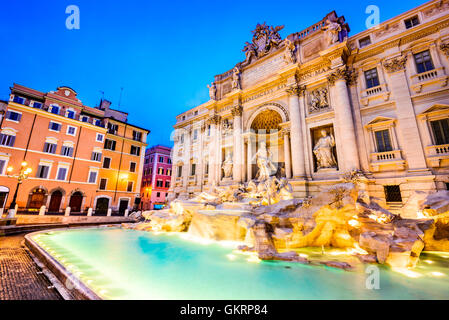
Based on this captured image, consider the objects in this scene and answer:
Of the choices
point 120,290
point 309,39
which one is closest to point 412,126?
point 309,39

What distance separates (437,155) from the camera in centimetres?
967

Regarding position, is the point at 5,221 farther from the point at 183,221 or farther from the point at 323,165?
the point at 323,165

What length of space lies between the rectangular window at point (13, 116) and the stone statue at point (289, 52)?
26.4 metres

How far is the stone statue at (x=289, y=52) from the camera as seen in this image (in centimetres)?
1504

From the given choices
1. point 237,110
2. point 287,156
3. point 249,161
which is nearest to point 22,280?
point 287,156

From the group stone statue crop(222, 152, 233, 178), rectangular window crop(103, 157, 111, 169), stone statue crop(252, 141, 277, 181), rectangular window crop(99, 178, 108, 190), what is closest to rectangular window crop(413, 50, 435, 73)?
stone statue crop(252, 141, 277, 181)

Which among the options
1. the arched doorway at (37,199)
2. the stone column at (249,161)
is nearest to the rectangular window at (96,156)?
the arched doorway at (37,199)

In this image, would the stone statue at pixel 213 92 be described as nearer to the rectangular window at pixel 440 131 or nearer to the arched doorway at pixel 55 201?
the rectangular window at pixel 440 131

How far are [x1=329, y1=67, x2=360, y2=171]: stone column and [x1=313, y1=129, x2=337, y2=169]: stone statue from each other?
0.59 meters

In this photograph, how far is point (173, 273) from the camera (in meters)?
4.86

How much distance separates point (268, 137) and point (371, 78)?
8048 millimetres

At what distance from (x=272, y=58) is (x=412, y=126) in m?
11.4

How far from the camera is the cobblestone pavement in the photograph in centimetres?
347

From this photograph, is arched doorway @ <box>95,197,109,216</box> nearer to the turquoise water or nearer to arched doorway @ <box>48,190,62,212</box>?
arched doorway @ <box>48,190,62,212</box>
